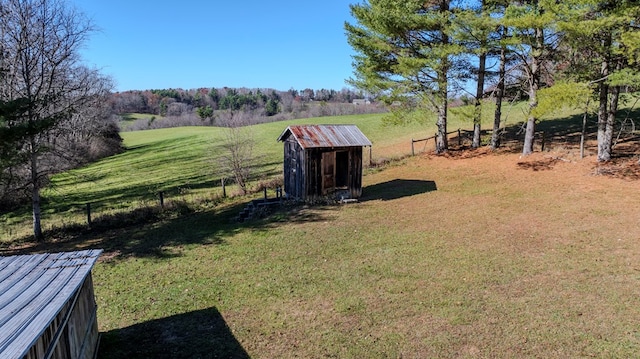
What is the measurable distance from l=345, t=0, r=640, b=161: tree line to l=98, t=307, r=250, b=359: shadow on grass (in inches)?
569

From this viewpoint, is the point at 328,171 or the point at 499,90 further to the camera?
the point at 499,90

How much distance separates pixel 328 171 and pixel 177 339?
10.9m

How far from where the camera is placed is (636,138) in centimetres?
2031

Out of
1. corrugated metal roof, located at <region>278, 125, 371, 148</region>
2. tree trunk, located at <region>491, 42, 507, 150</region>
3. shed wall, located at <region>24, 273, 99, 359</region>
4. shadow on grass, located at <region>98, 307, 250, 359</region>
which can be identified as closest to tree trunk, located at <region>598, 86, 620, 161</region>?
tree trunk, located at <region>491, 42, 507, 150</region>

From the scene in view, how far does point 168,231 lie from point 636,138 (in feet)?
77.6

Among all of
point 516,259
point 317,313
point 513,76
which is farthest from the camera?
point 513,76

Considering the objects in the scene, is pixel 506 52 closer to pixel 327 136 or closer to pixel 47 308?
pixel 327 136

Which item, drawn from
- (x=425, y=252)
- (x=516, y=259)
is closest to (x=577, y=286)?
(x=516, y=259)

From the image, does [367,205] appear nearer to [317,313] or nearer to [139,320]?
[317,313]

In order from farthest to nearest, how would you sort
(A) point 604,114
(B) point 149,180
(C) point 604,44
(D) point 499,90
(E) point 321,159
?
(B) point 149,180 < (D) point 499,90 < (E) point 321,159 < (A) point 604,114 < (C) point 604,44

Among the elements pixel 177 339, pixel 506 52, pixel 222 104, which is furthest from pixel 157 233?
pixel 222 104

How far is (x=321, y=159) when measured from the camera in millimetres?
16875

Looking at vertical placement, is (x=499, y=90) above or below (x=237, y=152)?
above

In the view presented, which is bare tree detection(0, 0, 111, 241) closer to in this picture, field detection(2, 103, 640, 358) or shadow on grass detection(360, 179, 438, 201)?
field detection(2, 103, 640, 358)
